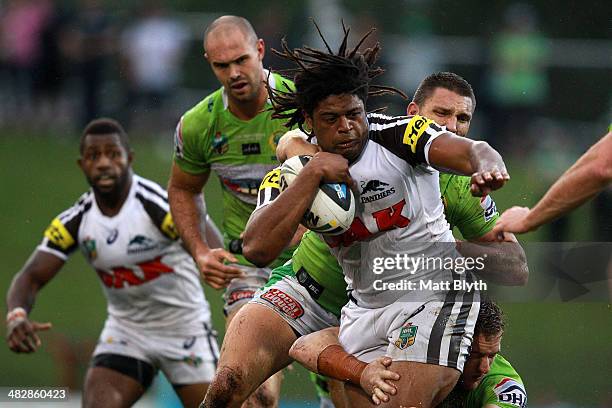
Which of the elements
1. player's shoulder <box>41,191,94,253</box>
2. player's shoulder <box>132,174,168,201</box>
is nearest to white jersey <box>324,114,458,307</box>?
player's shoulder <box>132,174,168,201</box>

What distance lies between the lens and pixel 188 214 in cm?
766

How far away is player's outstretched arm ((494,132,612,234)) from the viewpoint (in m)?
5.07

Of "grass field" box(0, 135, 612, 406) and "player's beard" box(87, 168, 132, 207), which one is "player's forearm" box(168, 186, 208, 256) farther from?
"grass field" box(0, 135, 612, 406)

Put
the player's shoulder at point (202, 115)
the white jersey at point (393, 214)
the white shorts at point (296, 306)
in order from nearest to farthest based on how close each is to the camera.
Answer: the white jersey at point (393, 214) < the white shorts at point (296, 306) < the player's shoulder at point (202, 115)

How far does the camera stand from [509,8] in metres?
15.4

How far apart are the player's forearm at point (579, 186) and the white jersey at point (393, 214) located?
555 mm

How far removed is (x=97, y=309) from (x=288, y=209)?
878cm

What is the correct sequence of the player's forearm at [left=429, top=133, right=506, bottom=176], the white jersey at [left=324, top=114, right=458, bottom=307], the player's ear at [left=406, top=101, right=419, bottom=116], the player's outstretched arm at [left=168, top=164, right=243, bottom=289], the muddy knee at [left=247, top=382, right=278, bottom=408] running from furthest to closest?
the player's outstretched arm at [left=168, top=164, right=243, bottom=289]
the muddy knee at [left=247, top=382, right=278, bottom=408]
the player's ear at [left=406, top=101, right=419, bottom=116]
the white jersey at [left=324, top=114, right=458, bottom=307]
the player's forearm at [left=429, top=133, right=506, bottom=176]

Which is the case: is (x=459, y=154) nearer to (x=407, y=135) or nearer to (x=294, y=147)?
(x=407, y=135)

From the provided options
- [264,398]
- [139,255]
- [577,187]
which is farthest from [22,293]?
[577,187]

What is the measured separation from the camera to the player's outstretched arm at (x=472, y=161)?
16.0 ft

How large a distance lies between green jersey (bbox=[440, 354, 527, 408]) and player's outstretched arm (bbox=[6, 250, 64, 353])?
2870 millimetres

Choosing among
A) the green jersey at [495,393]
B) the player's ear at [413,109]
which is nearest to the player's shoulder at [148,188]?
the player's ear at [413,109]

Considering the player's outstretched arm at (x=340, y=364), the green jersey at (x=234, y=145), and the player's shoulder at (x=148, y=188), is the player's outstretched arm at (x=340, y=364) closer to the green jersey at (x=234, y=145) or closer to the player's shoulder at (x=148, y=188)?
the green jersey at (x=234, y=145)
